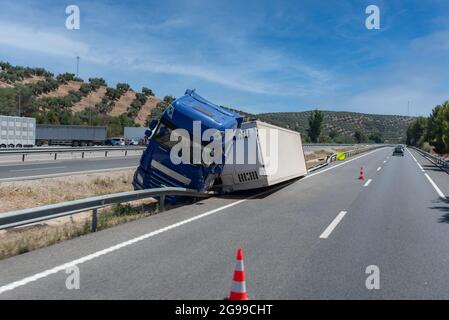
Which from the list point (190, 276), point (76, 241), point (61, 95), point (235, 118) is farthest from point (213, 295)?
point (61, 95)

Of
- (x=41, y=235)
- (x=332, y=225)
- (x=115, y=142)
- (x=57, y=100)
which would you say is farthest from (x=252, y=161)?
(x=57, y=100)

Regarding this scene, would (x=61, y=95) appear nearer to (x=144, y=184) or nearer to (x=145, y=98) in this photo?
(x=145, y=98)

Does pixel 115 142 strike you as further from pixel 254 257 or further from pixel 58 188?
pixel 254 257

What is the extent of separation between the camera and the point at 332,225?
10.4 meters

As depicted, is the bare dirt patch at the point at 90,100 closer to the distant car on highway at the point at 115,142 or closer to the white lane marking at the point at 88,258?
the distant car on highway at the point at 115,142

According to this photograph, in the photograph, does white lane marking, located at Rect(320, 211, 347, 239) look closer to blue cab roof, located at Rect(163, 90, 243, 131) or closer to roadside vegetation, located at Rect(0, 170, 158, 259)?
blue cab roof, located at Rect(163, 90, 243, 131)

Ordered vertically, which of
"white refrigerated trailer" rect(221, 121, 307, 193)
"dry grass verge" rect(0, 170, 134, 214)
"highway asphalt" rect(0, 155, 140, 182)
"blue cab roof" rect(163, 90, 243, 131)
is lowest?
"dry grass verge" rect(0, 170, 134, 214)

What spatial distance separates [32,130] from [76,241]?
4692 cm

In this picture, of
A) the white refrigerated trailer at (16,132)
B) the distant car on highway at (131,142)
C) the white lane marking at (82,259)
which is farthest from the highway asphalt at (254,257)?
the distant car on highway at (131,142)

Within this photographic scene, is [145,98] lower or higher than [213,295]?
higher

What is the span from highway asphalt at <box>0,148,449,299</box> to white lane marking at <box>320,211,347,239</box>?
0.02 m

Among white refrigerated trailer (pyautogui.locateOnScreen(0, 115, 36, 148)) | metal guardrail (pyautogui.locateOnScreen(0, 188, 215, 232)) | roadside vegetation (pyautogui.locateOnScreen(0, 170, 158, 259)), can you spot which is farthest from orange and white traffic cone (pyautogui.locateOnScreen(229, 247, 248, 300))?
white refrigerated trailer (pyautogui.locateOnScreen(0, 115, 36, 148))

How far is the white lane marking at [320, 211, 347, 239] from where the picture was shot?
365 inches
